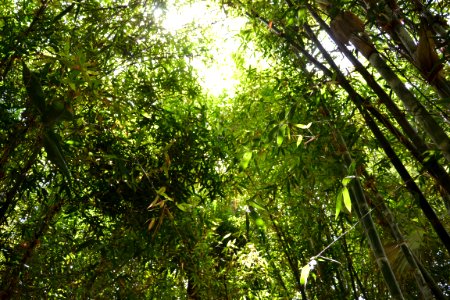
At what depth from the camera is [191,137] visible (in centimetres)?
277

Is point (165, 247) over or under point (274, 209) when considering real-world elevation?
under

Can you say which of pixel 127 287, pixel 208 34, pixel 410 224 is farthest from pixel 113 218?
pixel 410 224

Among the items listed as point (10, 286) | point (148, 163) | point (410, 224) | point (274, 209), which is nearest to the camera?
point (10, 286)

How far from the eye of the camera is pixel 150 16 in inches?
94.2

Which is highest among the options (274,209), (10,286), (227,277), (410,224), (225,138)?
(225,138)

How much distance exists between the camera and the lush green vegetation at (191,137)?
1.51 meters

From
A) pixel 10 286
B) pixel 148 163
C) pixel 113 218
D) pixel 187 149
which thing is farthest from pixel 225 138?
pixel 10 286

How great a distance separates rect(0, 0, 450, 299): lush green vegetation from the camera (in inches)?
59.4

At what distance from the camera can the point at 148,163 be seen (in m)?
2.49

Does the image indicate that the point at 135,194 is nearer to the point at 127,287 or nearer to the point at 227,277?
the point at 127,287

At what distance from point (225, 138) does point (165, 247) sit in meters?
1.04

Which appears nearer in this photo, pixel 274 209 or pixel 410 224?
pixel 410 224

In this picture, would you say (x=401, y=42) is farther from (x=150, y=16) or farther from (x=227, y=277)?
(x=227, y=277)

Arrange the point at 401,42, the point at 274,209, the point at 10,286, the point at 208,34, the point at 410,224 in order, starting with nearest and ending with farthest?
1. the point at 401,42
2. the point at 10,286
3. the point at 410,224
4. the point at 208,34
5. the point at 274,209
